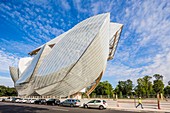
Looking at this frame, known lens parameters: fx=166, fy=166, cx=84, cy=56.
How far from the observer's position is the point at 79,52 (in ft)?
142

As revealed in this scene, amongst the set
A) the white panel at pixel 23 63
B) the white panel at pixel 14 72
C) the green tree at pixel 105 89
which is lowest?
the green tree at pixel 105 89

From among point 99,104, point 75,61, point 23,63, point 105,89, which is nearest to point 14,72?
point 23,63

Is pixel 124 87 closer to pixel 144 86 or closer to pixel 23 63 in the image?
pixel 144 86

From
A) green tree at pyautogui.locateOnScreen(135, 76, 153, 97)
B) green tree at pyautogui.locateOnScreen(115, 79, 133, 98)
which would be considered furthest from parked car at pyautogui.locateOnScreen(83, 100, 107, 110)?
green tree at pyautogui.locateOnScreen(115, 79, 133, 98)

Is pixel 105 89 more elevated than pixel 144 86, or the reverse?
pixel 144 86

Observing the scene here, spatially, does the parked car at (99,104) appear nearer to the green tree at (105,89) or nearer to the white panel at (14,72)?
the green tree at (105,89)

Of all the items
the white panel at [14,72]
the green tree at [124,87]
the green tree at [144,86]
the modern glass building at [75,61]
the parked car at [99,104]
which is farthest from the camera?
the green tree at [124,87]

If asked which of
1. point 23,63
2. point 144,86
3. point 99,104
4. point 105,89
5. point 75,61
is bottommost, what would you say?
point 105,89

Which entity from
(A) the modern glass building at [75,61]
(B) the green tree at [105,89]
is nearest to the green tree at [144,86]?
(B) the green tree at [105,89]

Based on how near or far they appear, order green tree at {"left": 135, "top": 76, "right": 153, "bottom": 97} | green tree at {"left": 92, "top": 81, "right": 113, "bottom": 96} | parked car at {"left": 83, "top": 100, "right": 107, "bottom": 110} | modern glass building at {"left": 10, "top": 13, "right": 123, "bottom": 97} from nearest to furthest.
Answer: parked car at {"left": 83, "top": 100, "right": 107, "bottom": 110} → modern glass building at {"left": 10, "top": 13, "right": 123, "bottom": 97} → green tree at {"left": 135, "top": 76, "right": 153, "bottom": 97} → green tree at {"left": 92, "top": 81, "right": 113, "bottom": 96}

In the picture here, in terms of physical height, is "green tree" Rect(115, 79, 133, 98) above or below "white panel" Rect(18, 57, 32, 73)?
below

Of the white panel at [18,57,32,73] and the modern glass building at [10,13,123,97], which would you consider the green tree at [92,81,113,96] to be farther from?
the modern glass building at [10,13,123,97]

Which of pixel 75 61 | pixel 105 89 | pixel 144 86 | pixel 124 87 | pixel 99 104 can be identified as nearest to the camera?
pixel 99 104

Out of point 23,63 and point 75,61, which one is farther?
point 23,63
